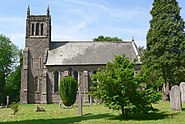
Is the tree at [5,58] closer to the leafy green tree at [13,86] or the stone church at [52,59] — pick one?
the leafy green tree at [13,86]

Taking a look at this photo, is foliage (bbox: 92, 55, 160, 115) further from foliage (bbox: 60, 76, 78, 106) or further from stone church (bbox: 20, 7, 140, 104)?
stone church (bbox: 20, 7, 140, 104)

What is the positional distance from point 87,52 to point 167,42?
18303mm

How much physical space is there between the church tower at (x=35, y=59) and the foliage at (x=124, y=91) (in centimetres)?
2944

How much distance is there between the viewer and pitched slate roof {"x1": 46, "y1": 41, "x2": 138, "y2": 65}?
4559 cm

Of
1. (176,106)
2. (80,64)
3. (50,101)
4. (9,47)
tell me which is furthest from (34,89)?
(176,106)

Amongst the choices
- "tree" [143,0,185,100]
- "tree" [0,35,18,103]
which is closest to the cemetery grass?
"tree" [143,0,185,100]

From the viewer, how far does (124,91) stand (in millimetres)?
15156

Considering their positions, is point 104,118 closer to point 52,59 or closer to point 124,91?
point 124,91

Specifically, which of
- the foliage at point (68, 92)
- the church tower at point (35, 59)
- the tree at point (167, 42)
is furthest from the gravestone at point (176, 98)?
the church tower at point (35, 59)

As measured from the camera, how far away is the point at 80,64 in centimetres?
4506

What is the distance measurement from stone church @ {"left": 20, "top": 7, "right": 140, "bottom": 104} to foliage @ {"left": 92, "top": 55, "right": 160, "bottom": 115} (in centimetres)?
2770

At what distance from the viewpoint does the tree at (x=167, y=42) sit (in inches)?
1216

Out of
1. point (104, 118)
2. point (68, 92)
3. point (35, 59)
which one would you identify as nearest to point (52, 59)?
point (35, 59)

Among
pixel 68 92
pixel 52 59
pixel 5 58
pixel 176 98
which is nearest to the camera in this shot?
pixel 176 98
